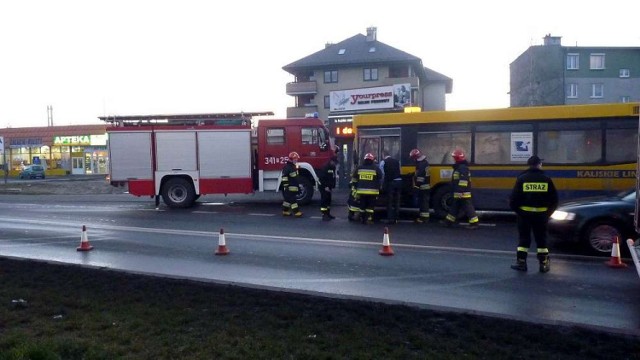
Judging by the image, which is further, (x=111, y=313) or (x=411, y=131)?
(x=411, y=131)

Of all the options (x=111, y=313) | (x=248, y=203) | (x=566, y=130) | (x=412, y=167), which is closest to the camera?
(x=111, y=313)

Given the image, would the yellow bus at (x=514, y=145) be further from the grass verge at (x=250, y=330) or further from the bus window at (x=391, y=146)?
the grass verge at (x=250, y=330)

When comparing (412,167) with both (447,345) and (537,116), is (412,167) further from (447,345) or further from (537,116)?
(447,345)

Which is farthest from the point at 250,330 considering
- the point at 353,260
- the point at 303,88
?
the point at 303,88

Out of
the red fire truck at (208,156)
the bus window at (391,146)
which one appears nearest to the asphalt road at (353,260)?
the bus window at (391,146)

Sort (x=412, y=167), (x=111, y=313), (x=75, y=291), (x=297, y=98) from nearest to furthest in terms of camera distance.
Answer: (x=111, y=313)
(x=75, y=291)
(x=412, y=167)
(x=297, y=98)

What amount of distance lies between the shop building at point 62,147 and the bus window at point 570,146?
5509 cm

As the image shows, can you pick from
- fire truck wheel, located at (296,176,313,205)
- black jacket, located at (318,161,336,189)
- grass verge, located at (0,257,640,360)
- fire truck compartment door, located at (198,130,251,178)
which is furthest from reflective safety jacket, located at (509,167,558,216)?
fire truck compartment door, located at (198,130,251,178)

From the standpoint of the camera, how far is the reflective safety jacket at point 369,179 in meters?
15.3

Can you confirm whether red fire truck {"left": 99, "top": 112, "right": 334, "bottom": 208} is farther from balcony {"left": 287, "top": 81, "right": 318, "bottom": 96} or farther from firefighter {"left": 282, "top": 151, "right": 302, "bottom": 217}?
balcony {"left": 287, "top": 81, "right": 318, "bottom": 96}

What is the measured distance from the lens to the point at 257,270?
983 centimetres

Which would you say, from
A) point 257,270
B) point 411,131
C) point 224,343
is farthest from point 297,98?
point 224,343

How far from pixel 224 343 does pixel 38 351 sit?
154cm

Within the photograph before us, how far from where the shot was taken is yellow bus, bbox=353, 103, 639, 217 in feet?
48.9
